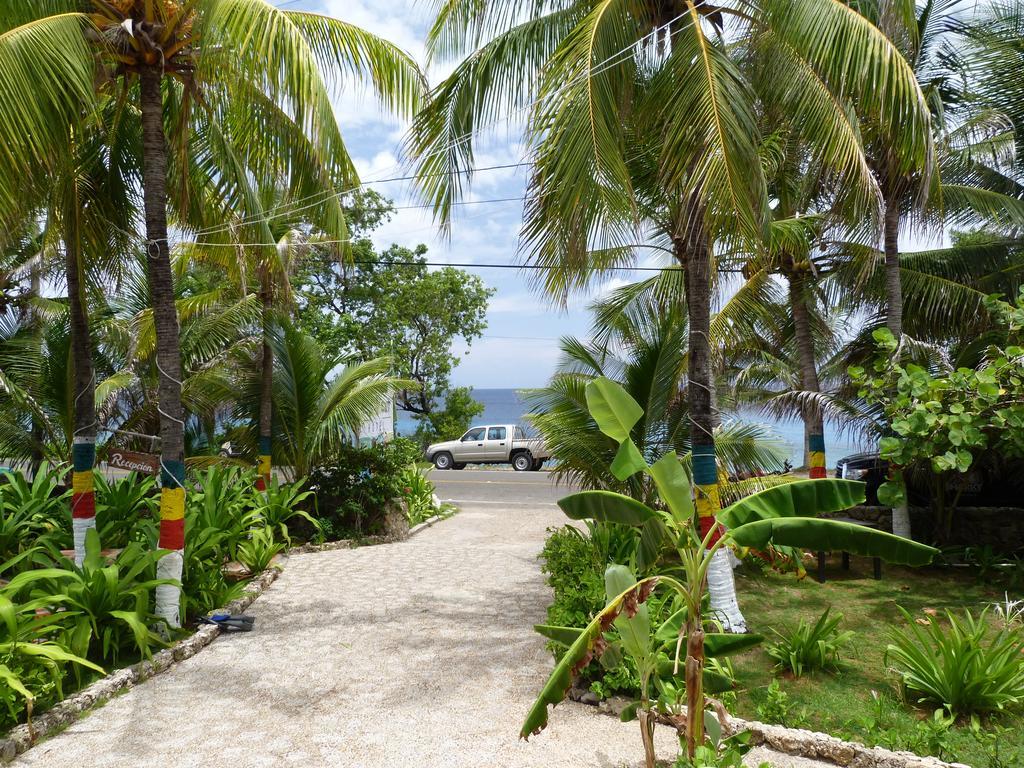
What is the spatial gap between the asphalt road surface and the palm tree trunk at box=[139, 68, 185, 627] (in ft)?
31.6

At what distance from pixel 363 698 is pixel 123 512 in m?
4.44

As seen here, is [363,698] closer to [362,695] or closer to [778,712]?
[362,695]

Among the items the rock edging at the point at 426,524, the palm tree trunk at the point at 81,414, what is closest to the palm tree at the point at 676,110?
the palm tree trunk at the point at 81,414

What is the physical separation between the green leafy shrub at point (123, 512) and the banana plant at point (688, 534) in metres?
5.27

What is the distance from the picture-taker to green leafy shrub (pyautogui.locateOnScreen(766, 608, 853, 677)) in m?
5.37

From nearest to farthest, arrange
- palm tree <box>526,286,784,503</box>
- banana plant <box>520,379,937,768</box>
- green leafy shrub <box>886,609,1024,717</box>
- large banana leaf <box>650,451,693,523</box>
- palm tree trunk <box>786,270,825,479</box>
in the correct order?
banana plant <box>520,379,937,768</box> < large banana leaf <box>650,451,693,523</box> < green leafy shrub <box>886,609,1024,717</box> < palm tree <box>526,286,784,503</box> < palm tree trunk <box>786,270,825,479</box>

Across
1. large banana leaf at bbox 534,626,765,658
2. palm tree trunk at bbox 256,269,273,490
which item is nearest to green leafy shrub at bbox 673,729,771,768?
large banana leaf at bbox 534,626,765,658

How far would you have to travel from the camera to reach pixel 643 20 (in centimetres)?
622

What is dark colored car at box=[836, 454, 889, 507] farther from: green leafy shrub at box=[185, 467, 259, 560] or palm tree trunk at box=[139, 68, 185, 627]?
palm tree trunk at box=[139, 68, 185, 627]

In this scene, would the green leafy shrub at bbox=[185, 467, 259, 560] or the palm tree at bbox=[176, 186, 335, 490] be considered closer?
the green leafy shrub at bbox=[185, 467, 259, 560]

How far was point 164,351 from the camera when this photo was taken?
6.53 metres

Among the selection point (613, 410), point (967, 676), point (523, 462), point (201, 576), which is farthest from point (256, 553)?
point (523, 462)

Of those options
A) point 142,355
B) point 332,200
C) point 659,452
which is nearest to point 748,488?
point 659,452

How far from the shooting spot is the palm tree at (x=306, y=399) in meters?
11.6
